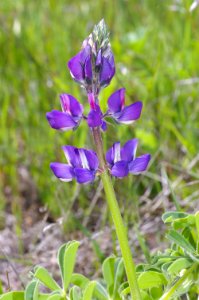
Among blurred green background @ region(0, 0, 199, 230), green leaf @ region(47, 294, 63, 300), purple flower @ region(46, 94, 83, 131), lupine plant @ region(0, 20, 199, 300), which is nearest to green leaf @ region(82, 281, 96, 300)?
lupine plant @ region(0, 20, 199, 300)

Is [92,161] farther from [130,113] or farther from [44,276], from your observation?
[44,276]

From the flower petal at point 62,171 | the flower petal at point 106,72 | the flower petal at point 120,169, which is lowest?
the flower petal at point 120,169

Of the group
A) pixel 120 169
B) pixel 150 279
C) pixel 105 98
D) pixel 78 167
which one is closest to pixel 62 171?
pixel 78 167

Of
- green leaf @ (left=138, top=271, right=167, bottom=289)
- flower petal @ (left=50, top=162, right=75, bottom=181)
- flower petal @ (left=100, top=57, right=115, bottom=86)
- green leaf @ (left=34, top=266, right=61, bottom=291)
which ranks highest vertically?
flower petal @ (left=100, top=57, right=115, bottom=86)

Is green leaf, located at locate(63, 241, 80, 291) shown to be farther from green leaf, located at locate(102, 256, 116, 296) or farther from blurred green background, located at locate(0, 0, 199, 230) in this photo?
blurred green background, located at locate(0, 0, 199, 230)

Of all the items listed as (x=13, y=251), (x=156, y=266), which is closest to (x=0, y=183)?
(x=13, y=251)

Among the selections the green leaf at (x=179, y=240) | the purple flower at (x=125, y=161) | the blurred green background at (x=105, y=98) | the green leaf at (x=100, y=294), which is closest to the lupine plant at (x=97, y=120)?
the purple flower at (x=125, y=161)

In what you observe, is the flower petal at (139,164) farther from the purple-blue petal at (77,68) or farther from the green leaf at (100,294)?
the green leaf at (100,294)
